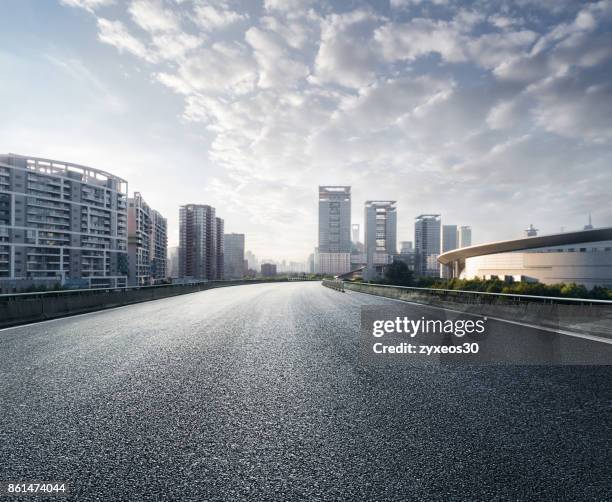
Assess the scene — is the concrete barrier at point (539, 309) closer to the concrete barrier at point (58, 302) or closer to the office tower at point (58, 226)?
the concrete barrier at point (58, 302)

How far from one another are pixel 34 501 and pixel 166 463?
0.90 meters

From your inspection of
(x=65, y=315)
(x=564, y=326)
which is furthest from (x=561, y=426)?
(x=65, y=315)

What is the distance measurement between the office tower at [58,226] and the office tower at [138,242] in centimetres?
1126

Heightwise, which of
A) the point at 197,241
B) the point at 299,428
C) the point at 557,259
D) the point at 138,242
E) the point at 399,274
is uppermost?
the point at 197,241

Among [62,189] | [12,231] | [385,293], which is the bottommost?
[385,293]

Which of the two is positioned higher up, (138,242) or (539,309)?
(138,242)

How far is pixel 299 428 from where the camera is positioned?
3.79 meters

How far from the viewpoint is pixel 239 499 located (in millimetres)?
2576

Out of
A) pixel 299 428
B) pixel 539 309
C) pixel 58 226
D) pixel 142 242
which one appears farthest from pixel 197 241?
pixel 299 428

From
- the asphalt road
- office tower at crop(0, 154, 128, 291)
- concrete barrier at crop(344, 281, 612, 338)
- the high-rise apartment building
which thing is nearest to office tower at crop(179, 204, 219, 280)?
the high-rise apartment building

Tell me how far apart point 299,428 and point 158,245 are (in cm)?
19462

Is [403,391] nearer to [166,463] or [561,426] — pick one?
[561,426]

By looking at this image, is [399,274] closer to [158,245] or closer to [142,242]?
[142,242]

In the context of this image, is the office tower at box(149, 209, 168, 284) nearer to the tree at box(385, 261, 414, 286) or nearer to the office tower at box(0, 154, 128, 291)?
the office tower at box(0, 154, 128, 291)
